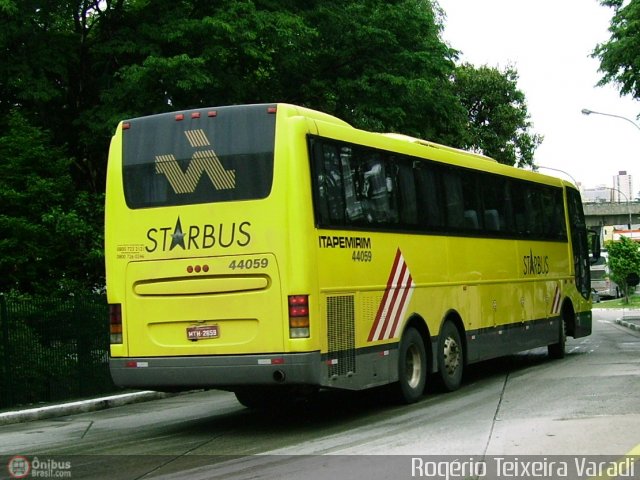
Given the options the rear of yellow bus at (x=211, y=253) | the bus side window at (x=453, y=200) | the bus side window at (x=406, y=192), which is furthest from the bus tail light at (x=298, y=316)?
the bus side window at (x=453, y=200)

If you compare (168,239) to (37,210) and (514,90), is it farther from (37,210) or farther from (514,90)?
(514,90)

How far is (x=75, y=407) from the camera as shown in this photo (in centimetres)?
1430

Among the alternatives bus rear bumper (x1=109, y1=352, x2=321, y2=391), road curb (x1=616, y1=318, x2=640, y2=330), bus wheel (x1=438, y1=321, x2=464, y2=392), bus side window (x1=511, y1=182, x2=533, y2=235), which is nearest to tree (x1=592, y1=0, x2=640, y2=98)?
road curb (x1=616, y1=318, x2=640, y2=330)

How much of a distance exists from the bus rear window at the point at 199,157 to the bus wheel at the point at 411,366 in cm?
332

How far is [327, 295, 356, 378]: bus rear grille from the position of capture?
1055 centimetres

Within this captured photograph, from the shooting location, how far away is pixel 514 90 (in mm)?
52031

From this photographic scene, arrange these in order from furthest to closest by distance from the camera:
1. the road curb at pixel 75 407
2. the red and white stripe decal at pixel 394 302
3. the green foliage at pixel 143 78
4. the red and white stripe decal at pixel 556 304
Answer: the red and white stripe decal at pixel 556 304 → the green foliage at pixel 143 78 → the road curb at pixel 75 407 → the red and white stripe decal at pixel 394 302

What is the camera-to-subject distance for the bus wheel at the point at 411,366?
40.2 ft

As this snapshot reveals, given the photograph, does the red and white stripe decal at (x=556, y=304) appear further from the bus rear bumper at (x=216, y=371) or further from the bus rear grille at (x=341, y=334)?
the bus rear bumper at (x=216, y=371)

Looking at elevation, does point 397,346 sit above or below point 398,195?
below

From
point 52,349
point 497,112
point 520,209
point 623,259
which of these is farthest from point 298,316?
point 623,259

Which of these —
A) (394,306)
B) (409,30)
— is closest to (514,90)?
(409,30)

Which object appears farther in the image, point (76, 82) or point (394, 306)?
point (76, 82)

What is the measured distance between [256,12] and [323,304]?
37.3 ft
